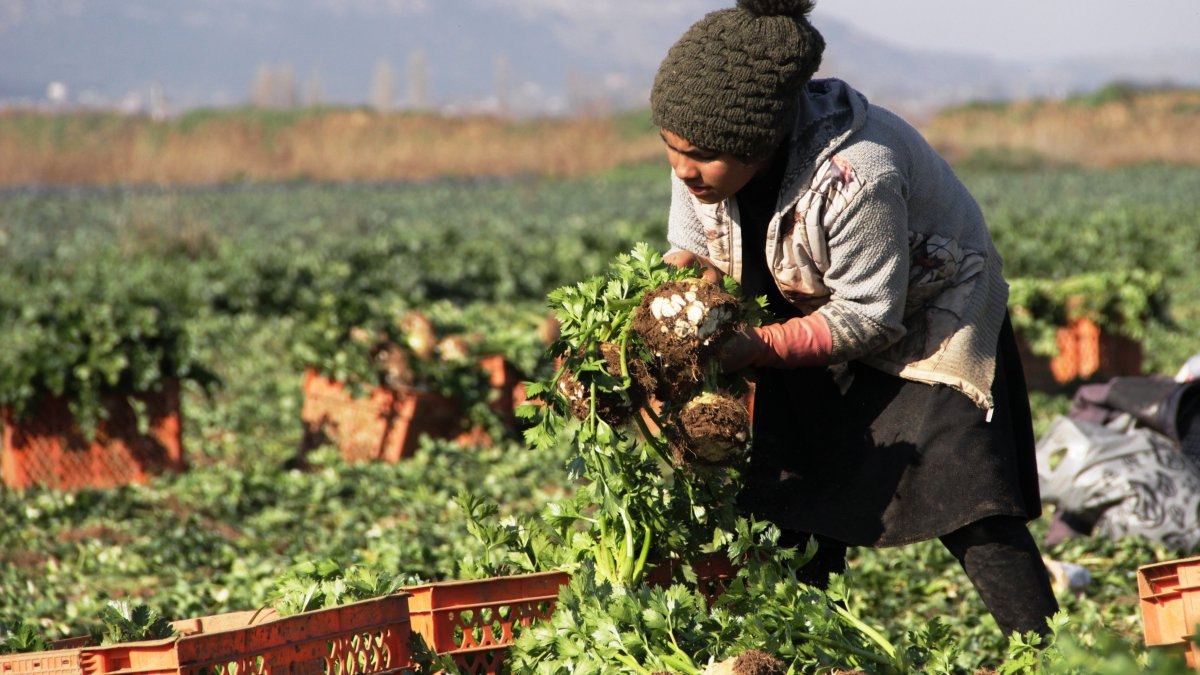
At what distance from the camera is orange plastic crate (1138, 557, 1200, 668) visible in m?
2.28

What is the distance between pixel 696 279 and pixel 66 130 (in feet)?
188

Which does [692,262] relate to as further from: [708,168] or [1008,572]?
[1008,572]

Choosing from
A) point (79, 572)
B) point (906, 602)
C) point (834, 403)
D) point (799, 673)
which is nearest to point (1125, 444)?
point (906, 602)

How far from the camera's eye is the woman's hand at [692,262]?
2.83 metres

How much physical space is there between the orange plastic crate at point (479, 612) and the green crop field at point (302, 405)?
0.37ft

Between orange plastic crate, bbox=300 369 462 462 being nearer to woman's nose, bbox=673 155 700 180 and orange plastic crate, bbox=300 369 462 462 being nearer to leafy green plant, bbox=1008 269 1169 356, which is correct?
leafy green plant, bbox=1008 269 1169 356

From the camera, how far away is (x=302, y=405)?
25.0 ft

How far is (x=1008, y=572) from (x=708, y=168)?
3.60 ft

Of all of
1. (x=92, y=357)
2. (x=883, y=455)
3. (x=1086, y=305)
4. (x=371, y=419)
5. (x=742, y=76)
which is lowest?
(x=371, y=419)

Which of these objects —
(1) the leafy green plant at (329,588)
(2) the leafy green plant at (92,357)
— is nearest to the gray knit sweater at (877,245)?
(1) the leafy green plant at (329,588)

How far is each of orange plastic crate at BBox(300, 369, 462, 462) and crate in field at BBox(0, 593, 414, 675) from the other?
13.2 ft

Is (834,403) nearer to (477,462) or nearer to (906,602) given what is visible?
(906,602)

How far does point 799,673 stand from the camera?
242 centimetres

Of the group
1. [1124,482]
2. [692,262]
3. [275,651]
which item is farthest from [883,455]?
[1124,482]
